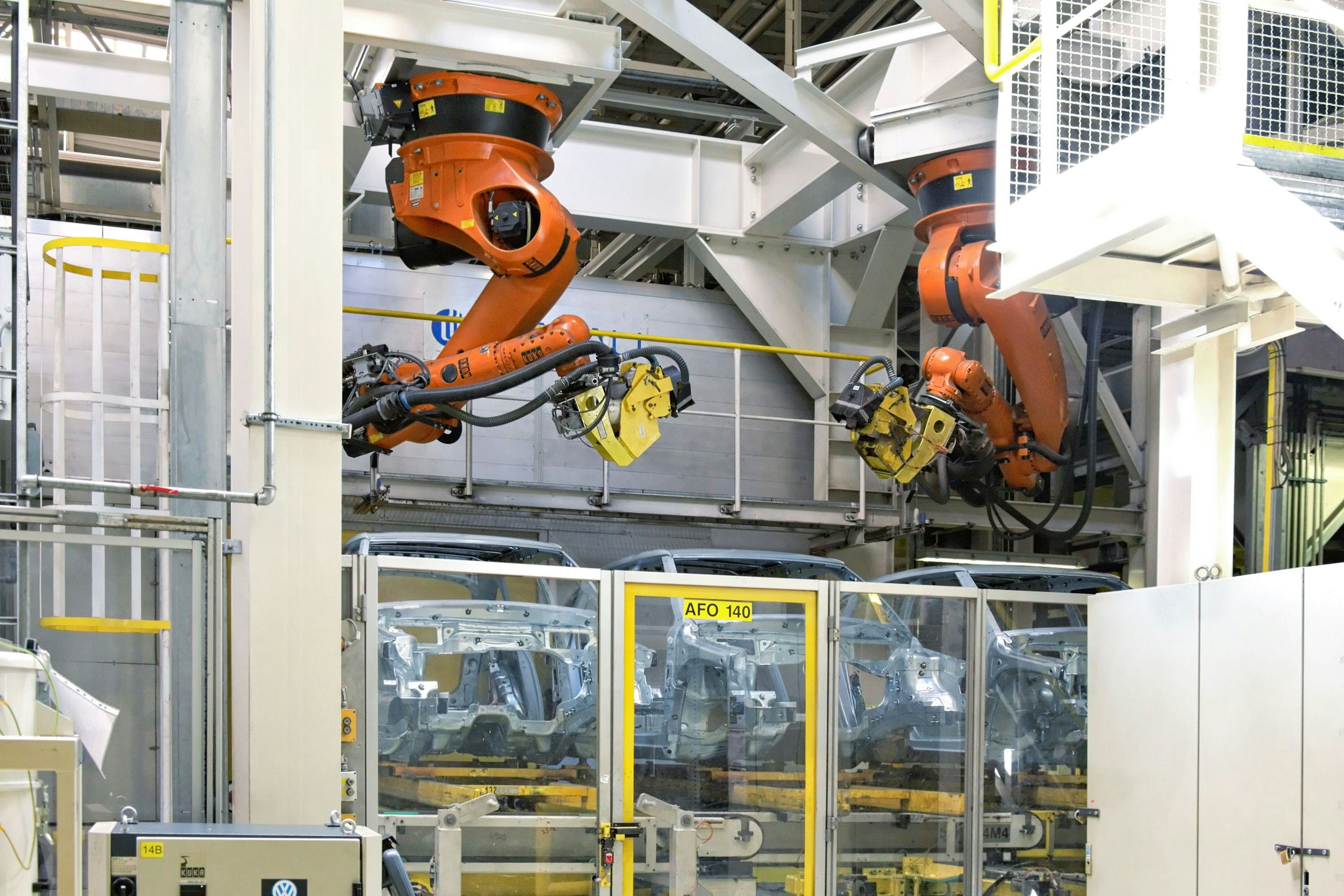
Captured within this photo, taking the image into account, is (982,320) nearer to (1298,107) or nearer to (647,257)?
(1298,107)

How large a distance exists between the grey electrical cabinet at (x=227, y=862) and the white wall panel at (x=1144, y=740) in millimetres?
4202

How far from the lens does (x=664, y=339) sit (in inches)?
360

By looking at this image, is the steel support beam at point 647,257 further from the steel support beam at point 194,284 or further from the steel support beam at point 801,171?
the steel support beam at point 194,284

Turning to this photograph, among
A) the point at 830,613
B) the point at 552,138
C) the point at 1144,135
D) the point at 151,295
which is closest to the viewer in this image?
the point at 1144,135

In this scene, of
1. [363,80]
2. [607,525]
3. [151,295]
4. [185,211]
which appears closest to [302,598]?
[185,211]

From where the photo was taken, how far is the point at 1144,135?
532 cm

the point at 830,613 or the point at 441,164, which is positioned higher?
the point at 441,164

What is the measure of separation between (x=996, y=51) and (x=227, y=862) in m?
4.71

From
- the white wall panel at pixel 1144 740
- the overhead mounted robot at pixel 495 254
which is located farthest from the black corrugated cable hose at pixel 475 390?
the white wall panel at pixel 1144 740

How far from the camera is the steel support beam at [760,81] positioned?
766 cm

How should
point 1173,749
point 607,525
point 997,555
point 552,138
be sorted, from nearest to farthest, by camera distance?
point 1173,749 → point 552,138 → point 607,525 → point 997,555

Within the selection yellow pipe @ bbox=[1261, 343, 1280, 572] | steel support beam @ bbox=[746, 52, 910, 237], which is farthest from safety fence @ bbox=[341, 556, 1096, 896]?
steel support beam @ bbox=[746, 52, 910, 237]

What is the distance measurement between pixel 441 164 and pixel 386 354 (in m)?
1.12

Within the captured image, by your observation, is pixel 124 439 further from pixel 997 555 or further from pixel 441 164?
pixel 997 555
